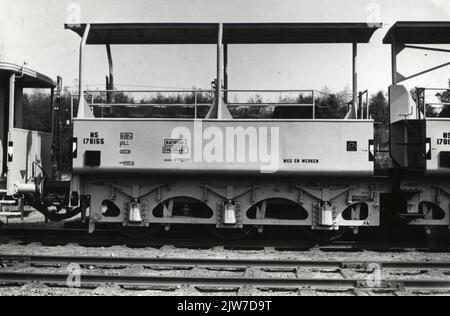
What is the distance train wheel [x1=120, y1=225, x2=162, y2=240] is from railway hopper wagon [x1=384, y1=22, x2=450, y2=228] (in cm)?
464

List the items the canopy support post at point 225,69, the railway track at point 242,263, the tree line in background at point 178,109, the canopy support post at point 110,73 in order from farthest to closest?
the canopy support post at point 110,73 → the tree line in background at point 178,109 → the canopy support post at point 225,69 → the railway track at point 242,263

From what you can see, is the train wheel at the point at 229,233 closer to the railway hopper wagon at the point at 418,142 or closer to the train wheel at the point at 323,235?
the train wheel at the point at 323,235

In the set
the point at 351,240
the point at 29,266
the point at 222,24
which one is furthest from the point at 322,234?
the point at 29,266

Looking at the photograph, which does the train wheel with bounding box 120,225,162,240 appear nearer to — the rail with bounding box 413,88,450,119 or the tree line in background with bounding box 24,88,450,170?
the tree line in background with bounding box 24,88,450,170

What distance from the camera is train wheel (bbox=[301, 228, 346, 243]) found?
8.89 m

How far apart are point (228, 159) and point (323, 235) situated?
95.9 inches

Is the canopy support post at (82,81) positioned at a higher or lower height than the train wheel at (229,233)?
higher

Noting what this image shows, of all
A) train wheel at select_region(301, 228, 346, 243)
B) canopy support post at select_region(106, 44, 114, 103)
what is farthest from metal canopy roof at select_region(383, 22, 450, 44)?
canopy support post at select_region(106, 44, 114, 103)

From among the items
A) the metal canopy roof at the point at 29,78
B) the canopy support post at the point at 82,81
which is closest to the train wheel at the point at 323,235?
the canopy support post at the point at 82,81

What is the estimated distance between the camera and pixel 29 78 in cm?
970

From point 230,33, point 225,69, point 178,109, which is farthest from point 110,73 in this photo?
point 230,33

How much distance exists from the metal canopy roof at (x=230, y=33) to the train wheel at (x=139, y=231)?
3.79 meters

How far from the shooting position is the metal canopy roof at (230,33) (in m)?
8.63

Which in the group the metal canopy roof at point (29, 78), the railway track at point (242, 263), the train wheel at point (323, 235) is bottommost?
the railway track at point (242, 263)
